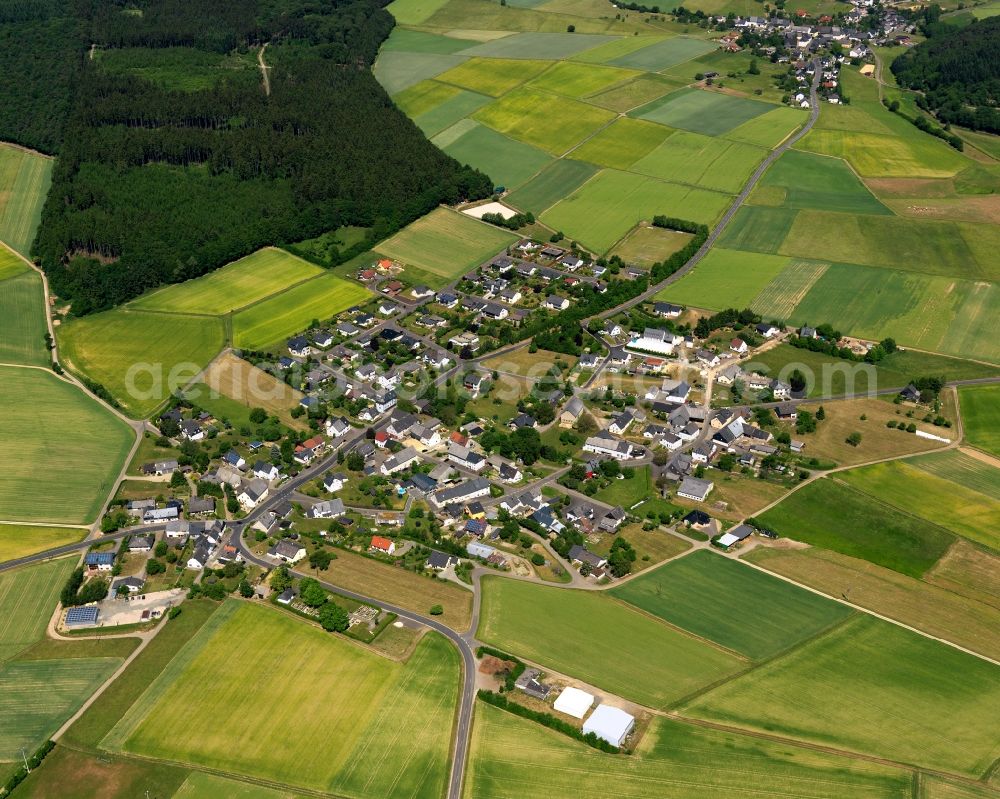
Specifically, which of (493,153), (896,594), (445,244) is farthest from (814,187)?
(896,594)

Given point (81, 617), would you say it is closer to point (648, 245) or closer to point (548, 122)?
point (648, 245)

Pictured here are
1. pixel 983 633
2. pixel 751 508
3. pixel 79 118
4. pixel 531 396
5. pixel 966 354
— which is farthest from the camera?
pixel 79 118

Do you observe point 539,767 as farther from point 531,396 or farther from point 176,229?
point 176,229

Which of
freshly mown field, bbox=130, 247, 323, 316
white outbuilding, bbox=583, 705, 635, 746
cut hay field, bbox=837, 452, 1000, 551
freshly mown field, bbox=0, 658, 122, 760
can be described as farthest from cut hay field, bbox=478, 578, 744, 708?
freshly mown field, bbox=130, 247, 323, 316

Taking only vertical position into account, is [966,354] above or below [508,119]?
below

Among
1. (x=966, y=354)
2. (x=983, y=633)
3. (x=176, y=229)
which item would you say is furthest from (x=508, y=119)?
A: (x=983, y=633)

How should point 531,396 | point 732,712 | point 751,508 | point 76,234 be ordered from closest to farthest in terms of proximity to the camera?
point 732,712, point 751,508, point 531,396, point 76,234

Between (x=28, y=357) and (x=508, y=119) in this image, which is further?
(x=508, y=119)

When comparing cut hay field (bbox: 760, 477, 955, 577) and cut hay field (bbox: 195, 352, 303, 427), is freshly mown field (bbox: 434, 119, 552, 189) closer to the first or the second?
cut hay field (bbox: 195, 352, 303, 427)
